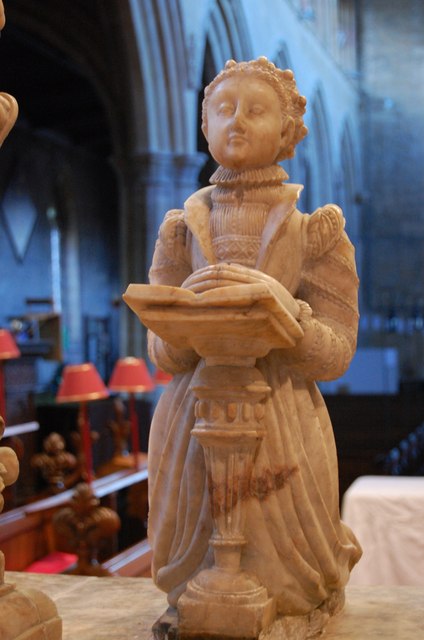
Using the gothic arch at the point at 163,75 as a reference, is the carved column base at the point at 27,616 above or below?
below

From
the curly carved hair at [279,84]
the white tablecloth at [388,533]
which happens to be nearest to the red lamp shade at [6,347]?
the white tablecloth at [388,533]

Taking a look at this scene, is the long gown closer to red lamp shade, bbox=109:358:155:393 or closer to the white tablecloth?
the white tablecloth

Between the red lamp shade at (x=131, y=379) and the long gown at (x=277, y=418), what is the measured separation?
345 centimetres

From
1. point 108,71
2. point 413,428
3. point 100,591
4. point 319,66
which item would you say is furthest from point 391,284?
point 100,591

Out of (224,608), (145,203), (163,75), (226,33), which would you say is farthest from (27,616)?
(226,33)

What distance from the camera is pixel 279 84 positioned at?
2281mm

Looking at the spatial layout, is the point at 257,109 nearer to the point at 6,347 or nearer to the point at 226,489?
the point at 226,489

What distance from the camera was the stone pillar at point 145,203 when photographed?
32.2 ft

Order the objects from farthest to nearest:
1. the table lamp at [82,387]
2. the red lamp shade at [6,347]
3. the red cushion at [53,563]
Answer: the red lamp shade at [6,347], the table lamp at [82,387], the red cushion at [53,563]

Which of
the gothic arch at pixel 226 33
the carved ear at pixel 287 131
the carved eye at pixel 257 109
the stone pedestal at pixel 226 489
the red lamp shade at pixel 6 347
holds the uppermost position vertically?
the gothic arch at pixel 226 33

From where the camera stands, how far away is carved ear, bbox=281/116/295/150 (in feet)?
7.58

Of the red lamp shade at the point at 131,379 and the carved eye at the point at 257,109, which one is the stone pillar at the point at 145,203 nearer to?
the red lamp shade at the point at 131,379

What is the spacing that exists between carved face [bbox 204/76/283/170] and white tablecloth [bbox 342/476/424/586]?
86.5 inches

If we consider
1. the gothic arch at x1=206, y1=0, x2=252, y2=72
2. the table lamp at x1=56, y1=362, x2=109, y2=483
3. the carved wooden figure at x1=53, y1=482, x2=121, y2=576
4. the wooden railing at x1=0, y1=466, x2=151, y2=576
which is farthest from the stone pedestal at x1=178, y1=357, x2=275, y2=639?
the gothic arch at x1=206, y1=0, x2=252, y2=72
